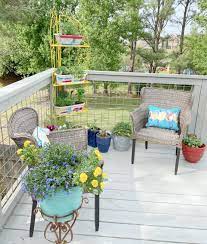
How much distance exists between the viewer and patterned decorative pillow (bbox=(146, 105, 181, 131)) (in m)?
2.88

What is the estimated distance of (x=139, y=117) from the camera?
2.95 m

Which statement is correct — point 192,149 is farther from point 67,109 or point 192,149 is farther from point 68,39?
point 68,39

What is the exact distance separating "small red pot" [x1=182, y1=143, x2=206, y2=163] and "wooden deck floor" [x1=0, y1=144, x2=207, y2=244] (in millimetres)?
68

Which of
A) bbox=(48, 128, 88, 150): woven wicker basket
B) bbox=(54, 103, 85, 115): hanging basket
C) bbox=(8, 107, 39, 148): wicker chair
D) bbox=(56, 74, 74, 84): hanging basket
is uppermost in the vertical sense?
bbox=(56, 74, 74, 84): hanging basket

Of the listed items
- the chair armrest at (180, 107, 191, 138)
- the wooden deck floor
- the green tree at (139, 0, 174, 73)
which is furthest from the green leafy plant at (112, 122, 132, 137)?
the green tree at (139, 0, 174, 73)

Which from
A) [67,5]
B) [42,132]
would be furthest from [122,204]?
[67,5]

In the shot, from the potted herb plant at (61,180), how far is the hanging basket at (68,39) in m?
1.61

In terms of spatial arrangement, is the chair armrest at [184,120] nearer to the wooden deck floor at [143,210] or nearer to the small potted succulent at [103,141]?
the wooden deck floor at [143,210]

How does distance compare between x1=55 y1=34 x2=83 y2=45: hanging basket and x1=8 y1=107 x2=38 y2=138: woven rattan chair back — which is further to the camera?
x1=55 y1=34 x2=83 y2=45: hanging basket

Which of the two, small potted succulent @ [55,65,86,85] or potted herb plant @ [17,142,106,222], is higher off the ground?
small potted succulent @ [55,65,86,85]

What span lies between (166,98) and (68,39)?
4.33 ft

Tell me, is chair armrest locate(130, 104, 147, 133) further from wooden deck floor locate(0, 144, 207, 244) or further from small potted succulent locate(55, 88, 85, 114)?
small potted succulent locate(55, 88, 85, 114)

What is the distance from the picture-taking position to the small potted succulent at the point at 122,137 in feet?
10.3

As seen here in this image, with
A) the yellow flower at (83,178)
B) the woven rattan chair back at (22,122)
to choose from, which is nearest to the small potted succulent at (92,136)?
the woven rattan chair back at (22,122)
